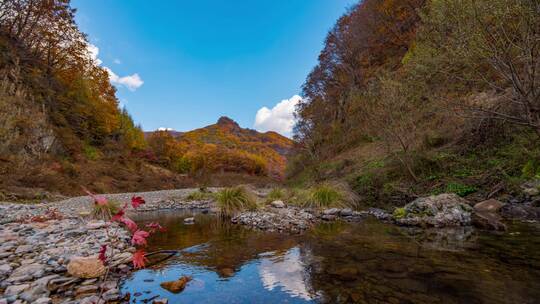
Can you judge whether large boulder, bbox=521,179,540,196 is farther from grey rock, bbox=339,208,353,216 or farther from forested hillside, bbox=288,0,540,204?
grey rock, bbox=339,208,353,216

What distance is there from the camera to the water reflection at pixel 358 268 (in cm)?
273

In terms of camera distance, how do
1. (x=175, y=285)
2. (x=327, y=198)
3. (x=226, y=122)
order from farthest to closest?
(x=226, y=122), (x=327, y=198), (x=175, y=285)

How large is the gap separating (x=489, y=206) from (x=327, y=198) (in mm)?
4274

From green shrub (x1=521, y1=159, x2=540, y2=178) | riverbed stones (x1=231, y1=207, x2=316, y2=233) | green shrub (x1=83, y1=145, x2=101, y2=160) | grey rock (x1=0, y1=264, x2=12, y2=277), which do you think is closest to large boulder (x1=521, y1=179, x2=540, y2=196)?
green shrub (x1=521, y1=159, x2=540, y2=178)

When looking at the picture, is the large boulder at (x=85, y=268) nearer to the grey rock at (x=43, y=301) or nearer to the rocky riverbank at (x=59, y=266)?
the rocky riverbank at (x=59, y=266)

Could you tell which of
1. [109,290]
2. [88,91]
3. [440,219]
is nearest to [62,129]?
[88,91]

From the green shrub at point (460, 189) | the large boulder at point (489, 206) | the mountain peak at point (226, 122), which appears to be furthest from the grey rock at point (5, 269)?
the mountain peak at point (226, 122)

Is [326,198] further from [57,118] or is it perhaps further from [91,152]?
[57,118]

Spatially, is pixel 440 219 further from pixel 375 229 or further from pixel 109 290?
pixel 109 290

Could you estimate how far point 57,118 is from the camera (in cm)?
2020

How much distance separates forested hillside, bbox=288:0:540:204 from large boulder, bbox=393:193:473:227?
4.28 feet

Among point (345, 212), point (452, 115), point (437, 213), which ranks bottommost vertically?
point (345, 212)

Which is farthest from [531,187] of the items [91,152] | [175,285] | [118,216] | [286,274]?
[91,152]

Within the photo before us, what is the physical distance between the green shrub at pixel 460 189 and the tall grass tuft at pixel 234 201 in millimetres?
6021
